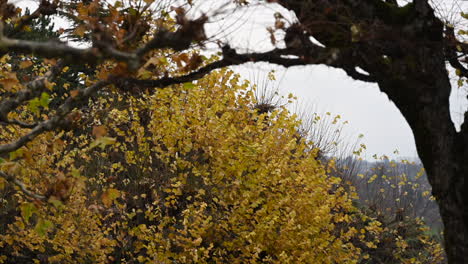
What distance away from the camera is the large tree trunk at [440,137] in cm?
400

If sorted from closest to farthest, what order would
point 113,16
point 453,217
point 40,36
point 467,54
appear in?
point 113,16, point 453,217, point 467,54, point 40,36

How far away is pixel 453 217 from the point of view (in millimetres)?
4027

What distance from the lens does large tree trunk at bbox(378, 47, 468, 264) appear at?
4.00m

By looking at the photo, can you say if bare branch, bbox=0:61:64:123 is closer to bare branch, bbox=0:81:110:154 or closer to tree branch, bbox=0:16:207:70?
bare branch, bbox=0:81:110:154

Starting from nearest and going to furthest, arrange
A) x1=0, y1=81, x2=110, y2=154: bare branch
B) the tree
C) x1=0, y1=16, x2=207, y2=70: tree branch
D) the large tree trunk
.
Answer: x1=0, y1=16, x2=207, y2=70: tree branch < the tree < x1=0, y1=81, x2=110, y2=154: bare branch < the large tree trunk

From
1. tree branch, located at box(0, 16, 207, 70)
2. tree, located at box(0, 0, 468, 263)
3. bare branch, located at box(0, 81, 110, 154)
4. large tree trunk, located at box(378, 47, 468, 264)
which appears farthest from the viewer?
large tree trunk, located at box(378, 47, 468, 264)

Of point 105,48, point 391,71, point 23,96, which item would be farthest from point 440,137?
point 23,96

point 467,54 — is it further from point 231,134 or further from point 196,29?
point 231,134

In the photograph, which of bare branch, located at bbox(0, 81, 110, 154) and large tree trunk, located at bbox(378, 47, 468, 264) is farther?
large tree trunk, located at bbox(378, 47, 468, 264)

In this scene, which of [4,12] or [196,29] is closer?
[196,29]

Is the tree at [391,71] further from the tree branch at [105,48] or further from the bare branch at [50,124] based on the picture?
the tree branch at [105,48]

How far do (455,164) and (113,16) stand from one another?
3.19 m

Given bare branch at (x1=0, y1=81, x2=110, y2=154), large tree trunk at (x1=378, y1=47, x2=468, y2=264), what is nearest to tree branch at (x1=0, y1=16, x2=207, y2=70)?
bare branch at (x1=0, y1=81, x2=110, y2=154)

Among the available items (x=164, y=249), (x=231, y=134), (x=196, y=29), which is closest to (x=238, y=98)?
(x=231, y=134)
